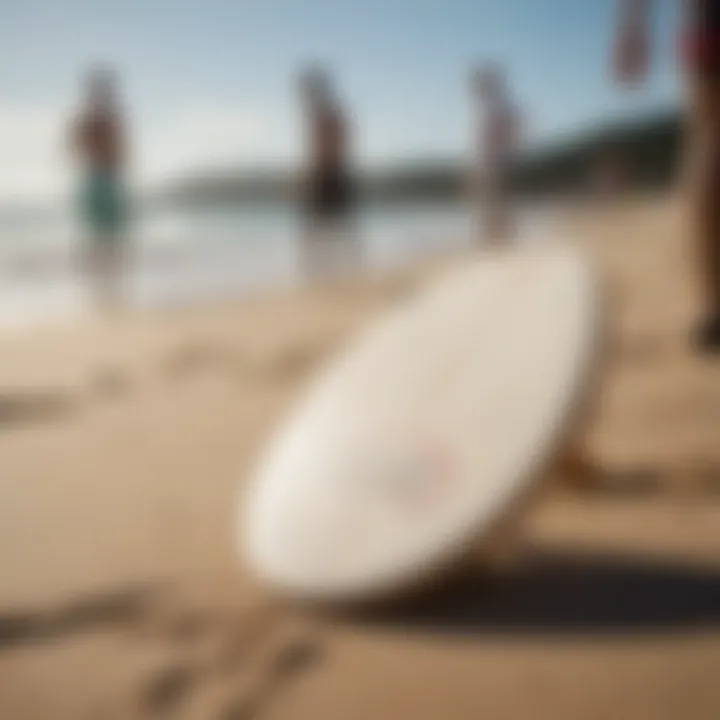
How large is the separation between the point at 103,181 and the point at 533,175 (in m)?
2.35

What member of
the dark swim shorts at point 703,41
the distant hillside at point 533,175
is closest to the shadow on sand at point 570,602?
the distant hillside at point 533,175

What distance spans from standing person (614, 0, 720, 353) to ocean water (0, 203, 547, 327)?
129cm

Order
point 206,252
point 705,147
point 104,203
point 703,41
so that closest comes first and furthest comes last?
1. point 703,41
2. point 705,147
3. point 104,203
4. point 206,252

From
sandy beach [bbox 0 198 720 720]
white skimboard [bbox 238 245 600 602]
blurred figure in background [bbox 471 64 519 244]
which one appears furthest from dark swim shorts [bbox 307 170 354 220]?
white skimboard [bbox 238 245 600 602]

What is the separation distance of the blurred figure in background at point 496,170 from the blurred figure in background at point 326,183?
1.27ft

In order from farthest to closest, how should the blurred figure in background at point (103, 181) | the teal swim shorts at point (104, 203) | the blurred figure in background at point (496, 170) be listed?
1. the blurred figure in background at point (496, 170)
2. the teal swim shorts at point (104, 203)
3. the blurred figure in background at point (103, 181)

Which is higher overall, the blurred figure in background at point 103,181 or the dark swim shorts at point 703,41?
the dark swim shorts at point 703,41

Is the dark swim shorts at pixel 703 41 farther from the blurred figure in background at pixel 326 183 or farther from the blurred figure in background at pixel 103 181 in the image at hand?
the blurred figure in background at pixel 103 181

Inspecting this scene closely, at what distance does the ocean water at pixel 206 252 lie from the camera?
121 inches

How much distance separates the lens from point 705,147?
1.84 m

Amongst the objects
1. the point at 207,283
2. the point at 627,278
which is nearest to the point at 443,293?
the point at 627,278

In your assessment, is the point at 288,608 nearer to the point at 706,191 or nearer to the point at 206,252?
the point at 706,191

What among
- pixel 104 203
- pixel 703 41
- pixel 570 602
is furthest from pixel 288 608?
pixel 104 203

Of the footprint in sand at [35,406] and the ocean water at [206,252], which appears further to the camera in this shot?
the ocean water at [206,252]
